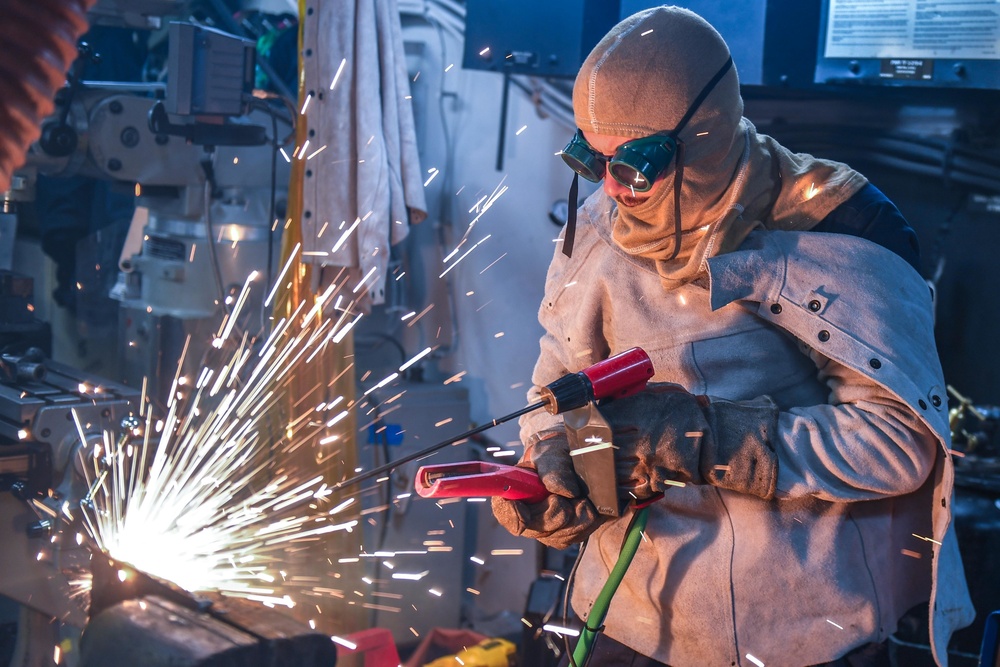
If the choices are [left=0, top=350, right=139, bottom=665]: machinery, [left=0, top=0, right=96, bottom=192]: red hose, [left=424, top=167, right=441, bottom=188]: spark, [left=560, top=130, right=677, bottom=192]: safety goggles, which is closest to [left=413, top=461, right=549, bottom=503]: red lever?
[left=560, top=130, right=677, bottom=192]: safety goggles

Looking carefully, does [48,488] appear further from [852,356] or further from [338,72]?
[852,356]

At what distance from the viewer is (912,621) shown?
8.17 feet

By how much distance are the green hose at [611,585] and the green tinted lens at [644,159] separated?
55cm

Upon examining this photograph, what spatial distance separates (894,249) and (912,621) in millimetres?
1239

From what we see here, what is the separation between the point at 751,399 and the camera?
5.53 ft

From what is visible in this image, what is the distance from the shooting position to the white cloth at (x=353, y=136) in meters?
3.45

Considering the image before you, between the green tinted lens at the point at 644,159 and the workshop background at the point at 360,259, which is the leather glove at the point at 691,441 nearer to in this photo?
the green tinted lens at the point at 644,159

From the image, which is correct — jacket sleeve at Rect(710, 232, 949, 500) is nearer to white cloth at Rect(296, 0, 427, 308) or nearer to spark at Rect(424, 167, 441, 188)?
white cloth at Rect(296, 0, 427, 308)

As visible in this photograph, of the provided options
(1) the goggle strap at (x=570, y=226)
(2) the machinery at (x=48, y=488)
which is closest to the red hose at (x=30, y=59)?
(1) the goggle strap at (x=570, y=226)

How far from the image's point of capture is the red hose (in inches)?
28.3

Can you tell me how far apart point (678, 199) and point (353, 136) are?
2.03 metres

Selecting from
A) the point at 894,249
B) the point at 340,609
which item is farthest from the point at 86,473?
the point at 894,249

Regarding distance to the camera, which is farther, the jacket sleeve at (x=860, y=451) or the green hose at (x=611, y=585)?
the green hose at (x=611, y=585)

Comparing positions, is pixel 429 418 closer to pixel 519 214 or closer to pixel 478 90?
pixel 519 214
